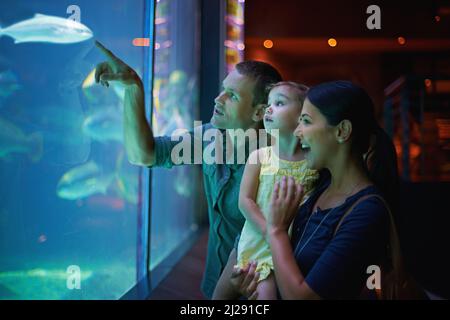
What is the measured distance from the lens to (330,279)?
0.78m

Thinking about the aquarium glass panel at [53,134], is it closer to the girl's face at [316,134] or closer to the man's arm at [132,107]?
the man's arm at [132,107]

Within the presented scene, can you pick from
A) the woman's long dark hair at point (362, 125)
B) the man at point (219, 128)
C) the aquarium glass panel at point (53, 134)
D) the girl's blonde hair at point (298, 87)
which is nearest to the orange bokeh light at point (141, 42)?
the aquarium glass panel at point (53, 134)

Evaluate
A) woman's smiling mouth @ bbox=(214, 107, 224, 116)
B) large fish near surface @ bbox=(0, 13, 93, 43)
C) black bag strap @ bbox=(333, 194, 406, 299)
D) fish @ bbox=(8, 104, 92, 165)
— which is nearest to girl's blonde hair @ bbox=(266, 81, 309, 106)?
woman's smiling mouth @ bbox=(214, 107, 224, 116)

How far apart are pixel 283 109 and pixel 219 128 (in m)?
0.20

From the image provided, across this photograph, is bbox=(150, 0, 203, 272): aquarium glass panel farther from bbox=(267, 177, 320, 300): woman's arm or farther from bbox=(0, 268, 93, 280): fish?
bbox=(267, 177, 320, 300): woman's arm

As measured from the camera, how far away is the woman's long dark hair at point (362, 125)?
829 mm

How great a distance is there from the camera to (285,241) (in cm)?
81

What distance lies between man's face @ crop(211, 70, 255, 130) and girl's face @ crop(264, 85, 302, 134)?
0.22ft

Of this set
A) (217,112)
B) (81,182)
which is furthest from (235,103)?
(81,182)

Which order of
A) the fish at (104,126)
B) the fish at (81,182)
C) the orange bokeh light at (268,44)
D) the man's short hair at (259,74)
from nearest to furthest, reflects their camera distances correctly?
1. the man's short hair at (259,74)
2. the orange bokeh light at (268,44)
3. the fish at (81,182)
4. the fish at (104,126)

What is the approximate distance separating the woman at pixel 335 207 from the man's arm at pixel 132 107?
38 cm

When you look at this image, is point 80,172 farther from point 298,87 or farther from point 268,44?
point 298,87
